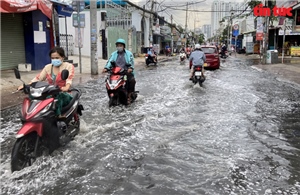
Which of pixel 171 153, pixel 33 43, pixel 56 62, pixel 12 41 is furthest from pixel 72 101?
pixel 33 43

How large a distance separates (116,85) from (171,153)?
362 centimetres

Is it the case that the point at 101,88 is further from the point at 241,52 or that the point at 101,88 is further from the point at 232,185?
the point at 241,52

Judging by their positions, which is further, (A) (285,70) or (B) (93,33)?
(A) (285,70)

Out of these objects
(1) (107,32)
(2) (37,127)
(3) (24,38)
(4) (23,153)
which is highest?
(1) (107,32)

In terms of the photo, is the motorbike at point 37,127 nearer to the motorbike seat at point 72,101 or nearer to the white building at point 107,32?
the motorbike seat at point 72,101

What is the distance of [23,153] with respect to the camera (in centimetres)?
431

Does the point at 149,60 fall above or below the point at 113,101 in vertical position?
above

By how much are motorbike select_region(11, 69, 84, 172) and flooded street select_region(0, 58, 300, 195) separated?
142 millimetres

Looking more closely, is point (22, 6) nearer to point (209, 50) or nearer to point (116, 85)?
point (116, 85)

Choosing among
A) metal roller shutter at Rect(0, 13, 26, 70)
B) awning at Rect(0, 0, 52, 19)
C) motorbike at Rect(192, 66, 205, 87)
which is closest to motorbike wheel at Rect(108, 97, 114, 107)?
motorbike at Rect(192, 66, 205, 87)

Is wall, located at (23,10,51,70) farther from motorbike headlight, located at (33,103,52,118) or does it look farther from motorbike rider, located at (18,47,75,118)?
motorbike headlight, located at (33,103,52,118)

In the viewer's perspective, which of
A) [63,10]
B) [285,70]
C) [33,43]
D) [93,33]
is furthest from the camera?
[285,70]

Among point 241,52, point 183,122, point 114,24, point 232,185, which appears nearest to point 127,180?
point 232,185

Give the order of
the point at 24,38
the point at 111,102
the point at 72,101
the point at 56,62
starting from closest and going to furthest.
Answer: the point at 56,62
the point at 72,101
the point at 111,102
the point at 24,38
